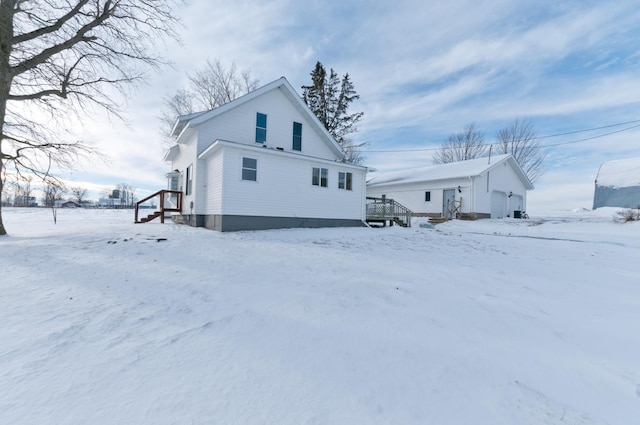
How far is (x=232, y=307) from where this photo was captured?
324cm

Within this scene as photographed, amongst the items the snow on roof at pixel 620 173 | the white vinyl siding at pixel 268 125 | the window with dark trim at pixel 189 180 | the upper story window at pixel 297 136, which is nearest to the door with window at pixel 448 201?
the white vinyl siding at pixel 268 125

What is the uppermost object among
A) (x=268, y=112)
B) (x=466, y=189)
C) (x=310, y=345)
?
(x=268, y=112)

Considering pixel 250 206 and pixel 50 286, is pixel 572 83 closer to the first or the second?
pixel 250 206

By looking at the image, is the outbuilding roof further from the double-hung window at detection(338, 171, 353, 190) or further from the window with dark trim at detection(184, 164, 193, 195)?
the window with dark trim at detection(184, 164, 193, 195)

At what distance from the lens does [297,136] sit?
589 inches

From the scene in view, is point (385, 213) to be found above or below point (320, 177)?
below

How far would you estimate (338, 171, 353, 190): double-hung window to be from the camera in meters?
14.2

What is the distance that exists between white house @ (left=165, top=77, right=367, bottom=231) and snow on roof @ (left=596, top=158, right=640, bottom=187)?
92.0ft

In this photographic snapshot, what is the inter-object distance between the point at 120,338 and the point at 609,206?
38044mm

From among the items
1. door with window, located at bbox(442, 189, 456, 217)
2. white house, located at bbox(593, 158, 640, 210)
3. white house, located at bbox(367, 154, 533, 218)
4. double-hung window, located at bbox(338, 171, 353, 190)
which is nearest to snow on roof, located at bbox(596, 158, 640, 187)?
white house, located at bbox(593, 158, 640, 210)

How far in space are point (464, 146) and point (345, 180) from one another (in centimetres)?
2798

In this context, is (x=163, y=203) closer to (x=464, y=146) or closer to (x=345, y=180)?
(x=345, y=180)

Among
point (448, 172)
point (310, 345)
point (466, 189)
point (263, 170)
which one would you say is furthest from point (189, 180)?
point (448, 172)

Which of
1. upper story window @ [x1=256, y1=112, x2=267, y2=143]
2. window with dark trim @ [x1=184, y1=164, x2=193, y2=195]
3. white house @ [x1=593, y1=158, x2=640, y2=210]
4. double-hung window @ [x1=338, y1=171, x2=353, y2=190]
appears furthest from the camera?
white house @ [x1=593, y1=158, x2=640, y2=210]
